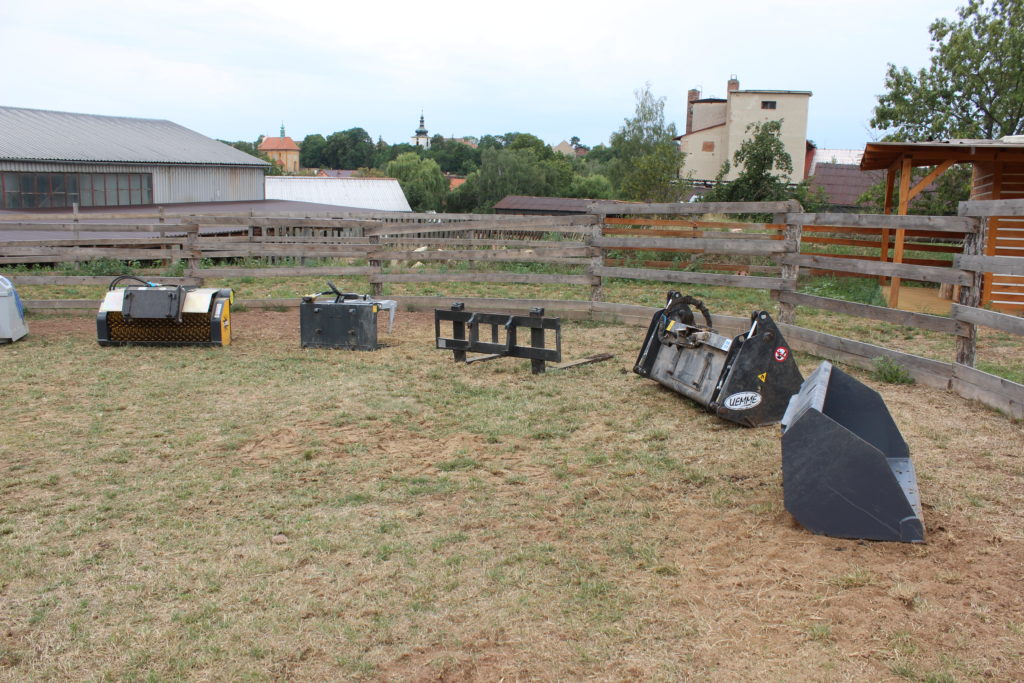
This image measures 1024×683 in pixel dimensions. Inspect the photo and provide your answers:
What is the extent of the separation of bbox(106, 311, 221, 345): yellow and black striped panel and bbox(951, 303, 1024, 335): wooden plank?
7.71 metres

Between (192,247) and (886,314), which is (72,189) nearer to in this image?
(192,247)

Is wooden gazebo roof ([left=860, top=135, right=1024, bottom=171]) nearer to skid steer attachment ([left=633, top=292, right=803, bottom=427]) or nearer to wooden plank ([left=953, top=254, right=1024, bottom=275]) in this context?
wooden plank ([left=953, top=254, right=1024, bottom=275])

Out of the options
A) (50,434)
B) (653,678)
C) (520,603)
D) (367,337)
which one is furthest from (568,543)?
(367,337)

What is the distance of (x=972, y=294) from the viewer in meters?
6.46

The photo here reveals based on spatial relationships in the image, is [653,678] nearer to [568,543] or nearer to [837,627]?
[837,627]

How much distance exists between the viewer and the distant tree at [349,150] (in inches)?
6934

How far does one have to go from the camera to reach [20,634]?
3236mm

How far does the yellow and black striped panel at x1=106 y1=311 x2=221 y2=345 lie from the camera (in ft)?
30.4

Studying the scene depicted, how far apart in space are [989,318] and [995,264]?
1.39ft

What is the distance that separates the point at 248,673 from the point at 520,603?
3.71 feet

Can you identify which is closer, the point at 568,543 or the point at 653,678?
the point at 653,678

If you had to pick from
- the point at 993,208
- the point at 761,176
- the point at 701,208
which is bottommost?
the point at 993,208

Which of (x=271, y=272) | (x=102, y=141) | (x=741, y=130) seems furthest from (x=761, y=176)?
(x=102, y=141)

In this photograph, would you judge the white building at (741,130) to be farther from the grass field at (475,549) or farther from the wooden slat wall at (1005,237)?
the grass field at (475,549)
